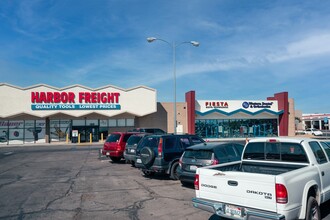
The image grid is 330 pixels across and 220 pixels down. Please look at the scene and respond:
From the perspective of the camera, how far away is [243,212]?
5.09 m

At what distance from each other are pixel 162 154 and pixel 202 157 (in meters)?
2.27

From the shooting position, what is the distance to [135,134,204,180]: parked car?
11.2m

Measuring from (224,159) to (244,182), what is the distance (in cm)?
429

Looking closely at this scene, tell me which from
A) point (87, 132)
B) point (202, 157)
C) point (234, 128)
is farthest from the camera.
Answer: point (234, 128)

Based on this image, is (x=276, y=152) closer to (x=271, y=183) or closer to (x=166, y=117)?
(x=271, y=183)

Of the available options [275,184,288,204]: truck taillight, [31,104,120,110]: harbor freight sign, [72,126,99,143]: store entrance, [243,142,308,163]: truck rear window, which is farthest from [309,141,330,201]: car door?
[72,126,99,143]: store entrance

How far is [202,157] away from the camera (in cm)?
934

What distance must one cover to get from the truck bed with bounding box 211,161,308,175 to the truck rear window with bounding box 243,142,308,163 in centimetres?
14

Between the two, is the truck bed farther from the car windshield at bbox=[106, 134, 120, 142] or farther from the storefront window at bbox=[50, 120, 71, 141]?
the storefront window at bbox=[50, 120, 71, 141]

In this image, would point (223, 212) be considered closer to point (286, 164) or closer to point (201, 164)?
point (286, 164)

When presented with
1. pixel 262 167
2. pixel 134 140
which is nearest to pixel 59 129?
pixel 134 140

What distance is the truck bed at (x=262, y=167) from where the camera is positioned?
6.28m

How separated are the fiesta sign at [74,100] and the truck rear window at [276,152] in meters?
33.5

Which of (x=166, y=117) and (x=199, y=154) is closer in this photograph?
(x=199, y=154)
